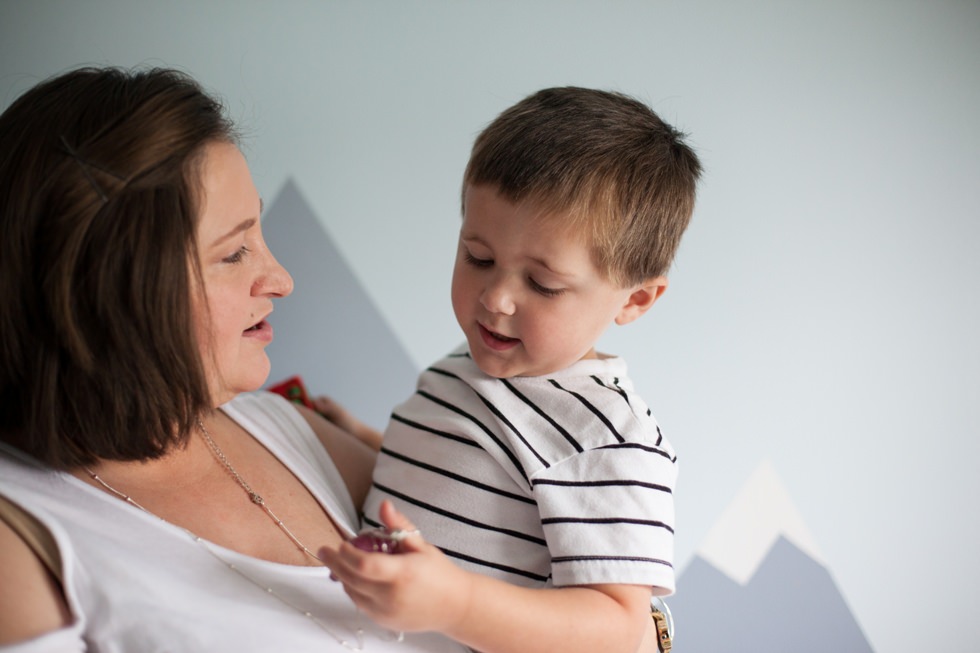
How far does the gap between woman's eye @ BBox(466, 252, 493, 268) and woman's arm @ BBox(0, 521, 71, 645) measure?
69 centimetres

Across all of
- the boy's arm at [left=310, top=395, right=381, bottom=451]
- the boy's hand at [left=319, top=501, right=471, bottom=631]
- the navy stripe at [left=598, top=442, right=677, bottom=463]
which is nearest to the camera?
the boy's hand at [left=319, top=501, right=471, bottom=631]

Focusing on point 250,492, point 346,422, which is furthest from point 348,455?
point 250,492

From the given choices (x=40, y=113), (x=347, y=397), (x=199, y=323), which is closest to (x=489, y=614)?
(x=199, y=323)

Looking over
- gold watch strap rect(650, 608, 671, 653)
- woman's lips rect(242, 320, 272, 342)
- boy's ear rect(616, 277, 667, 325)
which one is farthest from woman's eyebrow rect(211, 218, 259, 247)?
gold watch strap rect(650, 608, 671, 653)

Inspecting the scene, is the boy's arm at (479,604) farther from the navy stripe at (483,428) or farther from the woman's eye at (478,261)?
the woman's eye at (478,261)

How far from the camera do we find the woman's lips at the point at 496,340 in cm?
130

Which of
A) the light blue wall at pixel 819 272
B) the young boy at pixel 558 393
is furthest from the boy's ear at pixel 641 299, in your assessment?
the light blue wall at pixel 819 272

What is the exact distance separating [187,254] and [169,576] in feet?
1.30

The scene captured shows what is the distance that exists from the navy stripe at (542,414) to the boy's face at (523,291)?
0.9 inches

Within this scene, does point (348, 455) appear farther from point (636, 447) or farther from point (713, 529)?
point (713, 529)

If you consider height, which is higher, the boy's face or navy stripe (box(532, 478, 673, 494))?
the boy's face

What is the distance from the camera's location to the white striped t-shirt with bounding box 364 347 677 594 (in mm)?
1174

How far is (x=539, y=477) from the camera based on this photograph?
1217mm

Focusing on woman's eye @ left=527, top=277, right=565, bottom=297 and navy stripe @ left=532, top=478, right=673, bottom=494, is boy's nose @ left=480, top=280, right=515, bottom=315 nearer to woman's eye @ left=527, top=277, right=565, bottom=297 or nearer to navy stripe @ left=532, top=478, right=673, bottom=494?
woman's eye @ left=527, top=277, right=565, bottom=297
